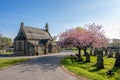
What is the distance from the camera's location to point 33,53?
5356cm

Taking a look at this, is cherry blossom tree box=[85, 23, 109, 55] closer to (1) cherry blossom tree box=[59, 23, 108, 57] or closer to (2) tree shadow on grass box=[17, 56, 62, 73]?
(1) cherry blossom tree box=[59, 23, 108, 57]

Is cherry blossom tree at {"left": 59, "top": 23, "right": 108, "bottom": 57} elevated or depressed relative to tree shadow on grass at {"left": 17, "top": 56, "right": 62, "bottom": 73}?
elevated

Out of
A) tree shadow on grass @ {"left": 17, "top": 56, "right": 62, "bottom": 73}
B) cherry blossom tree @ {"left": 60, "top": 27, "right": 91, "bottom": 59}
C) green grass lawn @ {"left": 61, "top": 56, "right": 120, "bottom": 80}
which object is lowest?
green grass lawn @ {"left": 61, "top": 56, "right": 120, "bottom": 80}

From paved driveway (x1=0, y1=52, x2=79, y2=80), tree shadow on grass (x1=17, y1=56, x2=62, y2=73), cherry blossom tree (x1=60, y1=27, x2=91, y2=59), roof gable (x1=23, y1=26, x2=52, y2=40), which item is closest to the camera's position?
paved driveway (x1=0, y1=52, x2=79, y2=80)

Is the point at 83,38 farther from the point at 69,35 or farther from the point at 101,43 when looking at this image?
the point at 101,43

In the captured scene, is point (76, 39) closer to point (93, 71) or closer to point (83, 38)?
point (83, 38)

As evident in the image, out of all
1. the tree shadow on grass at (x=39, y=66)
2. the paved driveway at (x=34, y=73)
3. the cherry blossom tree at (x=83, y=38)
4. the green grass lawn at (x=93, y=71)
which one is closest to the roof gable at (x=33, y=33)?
the cherry blossom tree at (x=83, y=38)

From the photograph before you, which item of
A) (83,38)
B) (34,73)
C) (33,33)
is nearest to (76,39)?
(83,38)

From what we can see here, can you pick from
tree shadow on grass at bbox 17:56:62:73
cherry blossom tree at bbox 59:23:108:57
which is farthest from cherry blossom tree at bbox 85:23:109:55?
tree shadow on grass at bbox 17:56:62:73

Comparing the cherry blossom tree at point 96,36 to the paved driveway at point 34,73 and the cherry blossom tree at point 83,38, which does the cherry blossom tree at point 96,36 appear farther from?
the paved driveway at point 34,73

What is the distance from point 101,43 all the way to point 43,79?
34.3m

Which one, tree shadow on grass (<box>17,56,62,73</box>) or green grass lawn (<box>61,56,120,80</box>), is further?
tree shadow on grass (<box>17,56,62,73</box>)

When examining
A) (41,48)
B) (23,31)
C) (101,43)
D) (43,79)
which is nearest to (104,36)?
(101,43)

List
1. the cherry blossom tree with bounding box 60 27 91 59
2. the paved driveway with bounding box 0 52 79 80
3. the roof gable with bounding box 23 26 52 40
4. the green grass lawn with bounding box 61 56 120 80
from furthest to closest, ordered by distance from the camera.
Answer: the roof gable with bounding box 23 26 52 40, the cherry blossom tree with bounding box 60 27 91 59, the green grass lawn with bounding box 61 56 120 80, the paved driveway with bounding box 0 52 79 80
